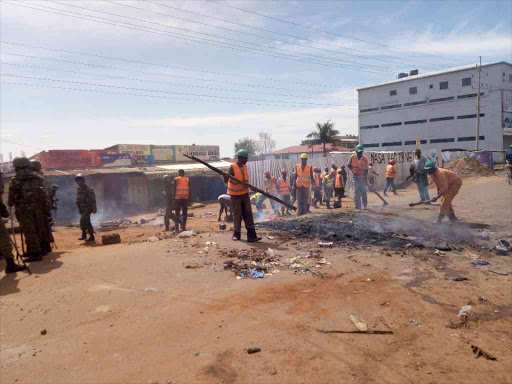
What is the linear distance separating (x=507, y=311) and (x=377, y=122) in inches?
1951

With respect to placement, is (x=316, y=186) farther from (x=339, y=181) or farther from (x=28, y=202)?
(x=28, y=202)

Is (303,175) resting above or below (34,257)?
above

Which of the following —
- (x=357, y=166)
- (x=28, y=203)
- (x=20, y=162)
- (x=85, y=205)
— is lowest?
(x=85, y=205)

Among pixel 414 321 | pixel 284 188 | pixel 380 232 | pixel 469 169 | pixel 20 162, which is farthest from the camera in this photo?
pixel 469 169

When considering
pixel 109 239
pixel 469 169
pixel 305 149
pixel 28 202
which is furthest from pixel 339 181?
pixel 305 149

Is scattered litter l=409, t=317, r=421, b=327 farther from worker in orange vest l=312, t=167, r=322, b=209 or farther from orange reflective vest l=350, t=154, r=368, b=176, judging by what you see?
worker in orange vest l=312, t=167, r=322, b=209

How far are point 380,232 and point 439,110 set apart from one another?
42891 millimetres

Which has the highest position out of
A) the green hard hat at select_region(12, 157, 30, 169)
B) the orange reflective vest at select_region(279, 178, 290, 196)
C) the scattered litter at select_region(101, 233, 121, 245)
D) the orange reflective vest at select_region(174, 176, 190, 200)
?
the green hard hat at select_region(12, 157, 30, 169)

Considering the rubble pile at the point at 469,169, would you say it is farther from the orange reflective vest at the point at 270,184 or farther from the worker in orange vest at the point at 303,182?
the worker in orange vest at the point at 303,182

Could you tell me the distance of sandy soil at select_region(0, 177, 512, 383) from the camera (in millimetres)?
2871

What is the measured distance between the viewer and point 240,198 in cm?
668

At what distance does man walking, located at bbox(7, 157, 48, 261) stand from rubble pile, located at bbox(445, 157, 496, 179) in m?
25.2

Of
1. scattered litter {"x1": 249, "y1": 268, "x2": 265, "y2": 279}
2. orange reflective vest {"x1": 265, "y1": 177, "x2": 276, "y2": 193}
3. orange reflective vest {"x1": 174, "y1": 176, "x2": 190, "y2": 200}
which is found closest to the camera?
scattered litter {"x1": 249, "y1": 268, "x2": 265, "y2": 279}

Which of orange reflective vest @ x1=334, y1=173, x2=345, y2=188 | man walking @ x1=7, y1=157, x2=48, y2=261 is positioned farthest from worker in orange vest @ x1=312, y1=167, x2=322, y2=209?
man walking @ x1=7, y1=157, x2=48, y2=261
